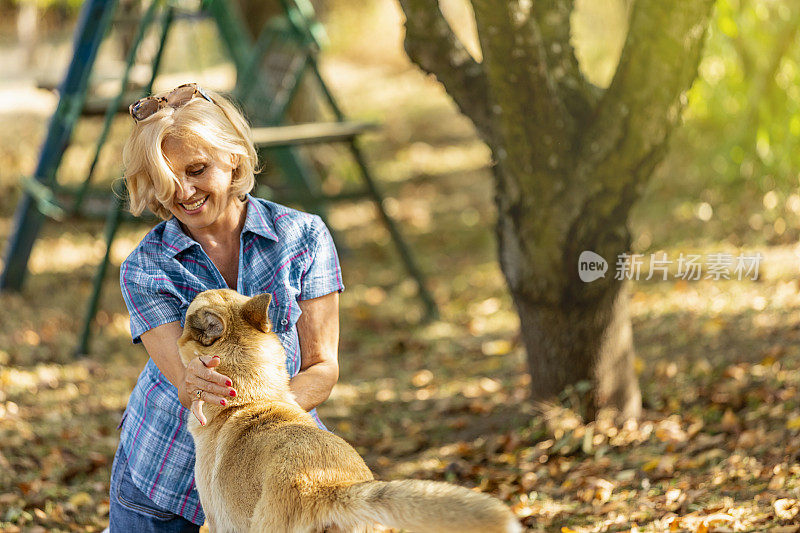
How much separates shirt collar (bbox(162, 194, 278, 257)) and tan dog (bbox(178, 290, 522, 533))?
0.24 meters

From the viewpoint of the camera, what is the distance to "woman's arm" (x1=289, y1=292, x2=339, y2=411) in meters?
2.78

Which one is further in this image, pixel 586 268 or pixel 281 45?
pixel 281 45

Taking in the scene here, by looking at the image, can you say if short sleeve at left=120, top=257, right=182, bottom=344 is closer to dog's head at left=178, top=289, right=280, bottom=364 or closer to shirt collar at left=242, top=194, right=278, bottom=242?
dog's head at left=178, top=289, right=280, bottom=364

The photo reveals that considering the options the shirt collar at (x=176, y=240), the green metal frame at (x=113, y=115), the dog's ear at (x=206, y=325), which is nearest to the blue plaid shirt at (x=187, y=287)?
the shirt collar at (x=176, y=240)

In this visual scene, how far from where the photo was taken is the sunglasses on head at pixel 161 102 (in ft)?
8.71

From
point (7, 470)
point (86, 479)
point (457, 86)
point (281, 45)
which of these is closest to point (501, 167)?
point (457, 86)

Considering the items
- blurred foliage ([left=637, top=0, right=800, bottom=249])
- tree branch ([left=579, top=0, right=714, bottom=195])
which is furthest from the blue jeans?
blurred foliage ([left=637, top=0, right=800, bottom=249])

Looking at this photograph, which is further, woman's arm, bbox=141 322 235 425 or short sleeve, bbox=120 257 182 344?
short sleeve, bbox=120 257 182 344

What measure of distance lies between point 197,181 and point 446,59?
2122mm

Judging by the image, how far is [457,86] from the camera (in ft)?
14.6

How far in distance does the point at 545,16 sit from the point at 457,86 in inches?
22.6

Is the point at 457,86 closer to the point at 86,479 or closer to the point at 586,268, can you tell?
the point at 586,268

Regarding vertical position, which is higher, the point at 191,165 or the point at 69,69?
the point at 69,69

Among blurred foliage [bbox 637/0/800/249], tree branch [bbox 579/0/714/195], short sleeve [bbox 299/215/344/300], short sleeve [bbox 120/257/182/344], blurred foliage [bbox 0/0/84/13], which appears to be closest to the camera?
short sleeve [bbox 120/257/182/344]
